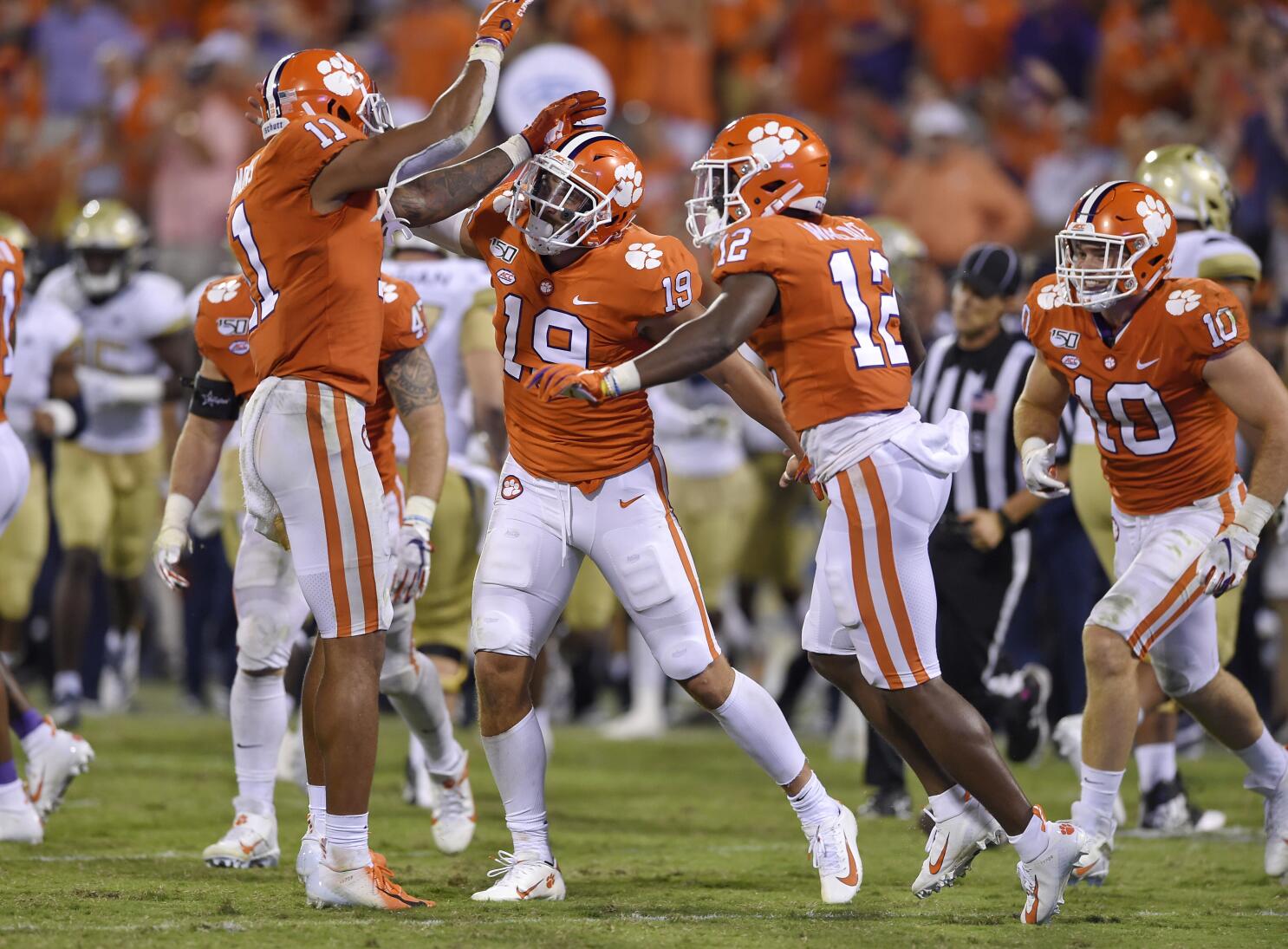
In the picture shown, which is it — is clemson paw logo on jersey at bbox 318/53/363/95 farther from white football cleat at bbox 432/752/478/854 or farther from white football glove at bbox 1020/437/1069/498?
white football cleat at bbox 432/752/478/854

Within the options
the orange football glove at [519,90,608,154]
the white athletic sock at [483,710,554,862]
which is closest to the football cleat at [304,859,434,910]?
the white athletic sock at [483,710,554,862]

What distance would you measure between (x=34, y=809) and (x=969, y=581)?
3210mm

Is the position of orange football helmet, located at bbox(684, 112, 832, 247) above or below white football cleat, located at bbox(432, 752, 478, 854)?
above

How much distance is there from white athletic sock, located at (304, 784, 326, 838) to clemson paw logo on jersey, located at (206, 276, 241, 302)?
1456 millimetres

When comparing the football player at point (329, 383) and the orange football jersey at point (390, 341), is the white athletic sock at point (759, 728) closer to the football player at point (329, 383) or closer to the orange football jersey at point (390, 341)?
the football player at point (329, 383)

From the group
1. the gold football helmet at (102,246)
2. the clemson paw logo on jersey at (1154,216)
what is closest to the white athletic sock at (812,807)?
the clemson paw logo on jersey at (1154,216)

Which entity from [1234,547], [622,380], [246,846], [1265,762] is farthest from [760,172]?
[246,846]

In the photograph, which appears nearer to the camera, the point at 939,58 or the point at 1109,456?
the point at 1109,456

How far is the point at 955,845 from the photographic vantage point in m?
4.77

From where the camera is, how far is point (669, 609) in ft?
15.7

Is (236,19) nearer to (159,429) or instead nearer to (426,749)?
(159,429)

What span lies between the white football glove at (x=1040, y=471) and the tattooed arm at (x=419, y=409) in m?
1.64

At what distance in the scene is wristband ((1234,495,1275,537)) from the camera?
16.2 ft

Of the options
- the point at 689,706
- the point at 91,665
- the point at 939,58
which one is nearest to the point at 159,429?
the point at 91,665
